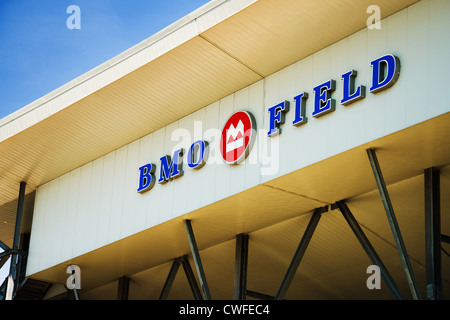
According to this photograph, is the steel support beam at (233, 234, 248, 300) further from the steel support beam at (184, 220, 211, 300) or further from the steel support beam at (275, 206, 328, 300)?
the steel support beam at (275, 206, 328, 300)

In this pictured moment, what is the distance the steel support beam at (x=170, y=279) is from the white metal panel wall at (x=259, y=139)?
3035 mm

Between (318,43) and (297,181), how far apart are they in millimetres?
3820

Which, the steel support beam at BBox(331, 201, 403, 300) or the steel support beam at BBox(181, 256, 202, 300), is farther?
the steel support beam at BBox(181, 256, 202, 300)

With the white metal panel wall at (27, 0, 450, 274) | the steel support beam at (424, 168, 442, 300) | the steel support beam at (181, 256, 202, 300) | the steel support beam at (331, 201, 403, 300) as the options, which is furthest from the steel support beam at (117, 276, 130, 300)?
the steel support beam at (424, 168, 442, 300)

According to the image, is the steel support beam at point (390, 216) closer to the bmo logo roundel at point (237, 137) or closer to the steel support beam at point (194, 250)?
the bmo logo roundel at point (237, 137)

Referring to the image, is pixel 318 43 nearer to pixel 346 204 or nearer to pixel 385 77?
pixel 385 77

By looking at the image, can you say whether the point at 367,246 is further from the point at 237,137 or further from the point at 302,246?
the point at 237,137

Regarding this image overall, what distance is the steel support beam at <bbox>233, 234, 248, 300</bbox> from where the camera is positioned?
24781mm

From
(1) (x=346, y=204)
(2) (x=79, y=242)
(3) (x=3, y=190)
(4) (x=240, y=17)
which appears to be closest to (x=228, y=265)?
(2) (x=79, y=242)

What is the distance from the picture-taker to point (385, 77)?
18.1 meters

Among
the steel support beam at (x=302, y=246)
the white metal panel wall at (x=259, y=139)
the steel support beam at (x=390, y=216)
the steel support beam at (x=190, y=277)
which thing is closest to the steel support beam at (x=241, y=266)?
the steel support beam at (x=302, y=246)

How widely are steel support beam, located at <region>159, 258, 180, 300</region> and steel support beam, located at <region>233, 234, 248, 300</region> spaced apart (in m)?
3.46

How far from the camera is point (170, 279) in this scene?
90.5ft

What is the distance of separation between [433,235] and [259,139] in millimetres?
5514
